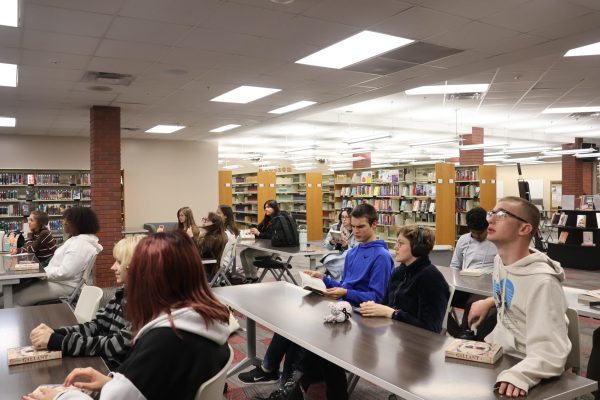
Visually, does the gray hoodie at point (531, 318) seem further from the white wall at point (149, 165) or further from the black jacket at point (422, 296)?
the white wall at point (149, 165)

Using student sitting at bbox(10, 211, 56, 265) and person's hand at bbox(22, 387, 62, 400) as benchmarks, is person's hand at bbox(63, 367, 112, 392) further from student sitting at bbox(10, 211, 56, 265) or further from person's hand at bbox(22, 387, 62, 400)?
student sitting at bbox(10, 211, 56, 265)

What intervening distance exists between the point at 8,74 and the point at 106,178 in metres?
2.62

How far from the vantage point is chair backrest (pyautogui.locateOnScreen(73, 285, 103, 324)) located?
107 inches

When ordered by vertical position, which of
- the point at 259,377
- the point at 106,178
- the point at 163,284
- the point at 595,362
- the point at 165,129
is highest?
the point at 165,129

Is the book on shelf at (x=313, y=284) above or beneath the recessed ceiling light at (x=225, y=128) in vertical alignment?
beneath

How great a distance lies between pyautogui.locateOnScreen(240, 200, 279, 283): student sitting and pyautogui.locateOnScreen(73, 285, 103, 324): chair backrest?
4.15 metres

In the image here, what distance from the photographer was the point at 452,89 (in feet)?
25.8

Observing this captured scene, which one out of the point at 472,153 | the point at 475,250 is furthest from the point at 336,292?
the point at 472,153

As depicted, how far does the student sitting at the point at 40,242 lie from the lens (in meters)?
5.67

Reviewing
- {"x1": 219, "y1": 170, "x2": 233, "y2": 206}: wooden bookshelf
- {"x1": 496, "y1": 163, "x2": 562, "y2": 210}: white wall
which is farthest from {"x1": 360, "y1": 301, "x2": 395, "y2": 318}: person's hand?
{"x1": 496, "y1": 163, "x2": 562, "y2": 210}: white wall

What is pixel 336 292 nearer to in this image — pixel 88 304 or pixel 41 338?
pixel 88 304

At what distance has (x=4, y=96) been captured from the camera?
6922 millimetres

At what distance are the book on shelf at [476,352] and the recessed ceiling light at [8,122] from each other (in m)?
9.30

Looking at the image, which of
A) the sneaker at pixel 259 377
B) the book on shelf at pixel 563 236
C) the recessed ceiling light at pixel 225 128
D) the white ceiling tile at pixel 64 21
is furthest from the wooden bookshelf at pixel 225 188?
the sneaker at pixel 259 377
